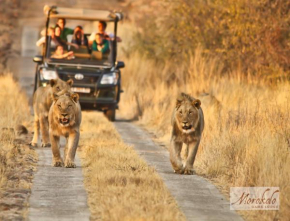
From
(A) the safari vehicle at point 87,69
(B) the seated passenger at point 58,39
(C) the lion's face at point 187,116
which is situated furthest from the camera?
(B) the seated passenger at point 58,39

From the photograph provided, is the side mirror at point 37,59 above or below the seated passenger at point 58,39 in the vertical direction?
below

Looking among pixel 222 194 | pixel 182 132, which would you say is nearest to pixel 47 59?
pixel 182 132

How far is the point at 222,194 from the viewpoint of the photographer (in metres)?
9.48

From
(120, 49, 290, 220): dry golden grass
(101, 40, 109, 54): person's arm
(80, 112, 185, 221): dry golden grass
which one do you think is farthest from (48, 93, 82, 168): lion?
(101, 40, 109, 54): person's arm

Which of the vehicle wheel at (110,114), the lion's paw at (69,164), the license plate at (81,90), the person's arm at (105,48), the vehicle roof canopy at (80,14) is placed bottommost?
the vehicle wheel at (110,114)

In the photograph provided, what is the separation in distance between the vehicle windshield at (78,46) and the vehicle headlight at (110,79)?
0.30m

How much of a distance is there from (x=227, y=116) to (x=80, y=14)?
543cm

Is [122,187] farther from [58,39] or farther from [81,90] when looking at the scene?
[58,39]

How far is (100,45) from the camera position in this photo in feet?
63.0

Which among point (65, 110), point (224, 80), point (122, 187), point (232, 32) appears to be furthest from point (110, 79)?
point (122, 187)

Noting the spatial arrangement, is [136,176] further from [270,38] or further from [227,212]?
[270,38]

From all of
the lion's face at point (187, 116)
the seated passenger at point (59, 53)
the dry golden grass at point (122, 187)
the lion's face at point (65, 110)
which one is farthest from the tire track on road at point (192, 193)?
the seated passenger at point (59, 53)

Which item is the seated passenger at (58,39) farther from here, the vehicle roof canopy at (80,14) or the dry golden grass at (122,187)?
the dry golden grass at (122,187)

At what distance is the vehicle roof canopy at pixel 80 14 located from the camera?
61.2ft
